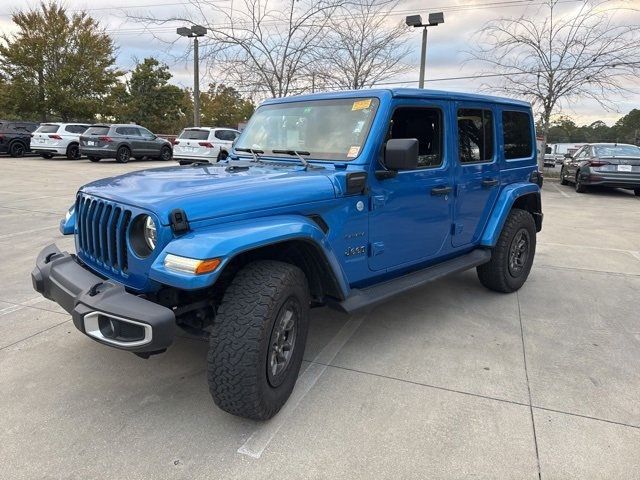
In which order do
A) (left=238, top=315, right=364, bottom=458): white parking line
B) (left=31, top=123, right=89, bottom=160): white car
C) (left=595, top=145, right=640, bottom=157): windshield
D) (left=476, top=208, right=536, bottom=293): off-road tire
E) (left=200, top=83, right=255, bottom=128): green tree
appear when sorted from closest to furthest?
(left=238, top=315, right=364, bottom=458): white parking line → (left=476, top=208, right=536, bottom=293): off-road tire → (left=595, top=145, right=640, bottom=157): windshield → (left=31, top=123, right=89, bottom=160): white car → (left=200, top=83, right=255, bottom=128): green tree

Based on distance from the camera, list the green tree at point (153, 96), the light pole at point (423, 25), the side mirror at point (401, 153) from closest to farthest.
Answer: the side mirror at point (401, 153) → the light pole at point (423, 25) → the green tree at point (153, 96)

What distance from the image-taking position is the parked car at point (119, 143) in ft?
62.9

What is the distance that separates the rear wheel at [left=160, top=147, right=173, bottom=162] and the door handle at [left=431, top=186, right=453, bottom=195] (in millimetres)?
19847

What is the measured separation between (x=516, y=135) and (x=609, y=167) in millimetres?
9646

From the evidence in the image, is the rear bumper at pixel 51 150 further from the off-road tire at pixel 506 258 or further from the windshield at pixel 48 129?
the off-road tire at pixel 506 258

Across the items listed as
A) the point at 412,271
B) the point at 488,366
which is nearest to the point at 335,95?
the point at 412,271

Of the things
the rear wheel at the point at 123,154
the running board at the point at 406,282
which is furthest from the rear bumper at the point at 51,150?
the running board at the point at 406,282

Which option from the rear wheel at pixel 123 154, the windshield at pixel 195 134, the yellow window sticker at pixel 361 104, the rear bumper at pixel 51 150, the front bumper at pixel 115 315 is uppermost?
the windshield at pixel 195 134

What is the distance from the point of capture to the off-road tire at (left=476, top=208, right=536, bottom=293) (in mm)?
4594

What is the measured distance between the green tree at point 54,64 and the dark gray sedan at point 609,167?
2591 cm

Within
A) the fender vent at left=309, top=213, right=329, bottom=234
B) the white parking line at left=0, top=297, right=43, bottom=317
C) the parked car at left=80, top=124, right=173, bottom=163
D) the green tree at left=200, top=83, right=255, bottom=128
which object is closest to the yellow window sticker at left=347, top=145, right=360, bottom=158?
the fender vent at left=309, top=213, right=329, bottom=234

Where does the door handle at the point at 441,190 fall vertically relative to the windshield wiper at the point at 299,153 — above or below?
below

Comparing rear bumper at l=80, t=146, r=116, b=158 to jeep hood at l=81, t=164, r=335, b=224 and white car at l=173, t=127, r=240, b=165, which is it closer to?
white car at l=173, t=127, r=240, b=165

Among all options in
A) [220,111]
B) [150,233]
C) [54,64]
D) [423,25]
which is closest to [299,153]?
[150,233]
